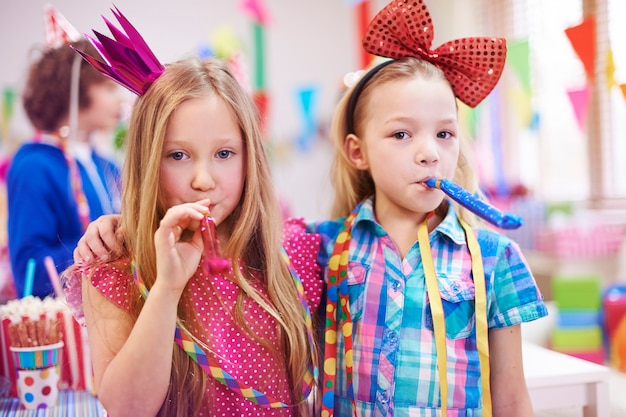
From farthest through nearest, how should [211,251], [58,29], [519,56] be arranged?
[519,56], [58,29], [211,251]

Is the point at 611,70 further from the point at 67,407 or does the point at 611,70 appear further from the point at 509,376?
the point at 67,407

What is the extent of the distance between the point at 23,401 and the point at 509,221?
2.52 feet

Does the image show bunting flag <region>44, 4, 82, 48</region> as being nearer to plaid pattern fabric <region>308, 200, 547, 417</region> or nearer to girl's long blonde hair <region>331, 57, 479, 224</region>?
girl's long blonde hair <region>331, 57, 479, 224</region>

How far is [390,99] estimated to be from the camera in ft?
3.20

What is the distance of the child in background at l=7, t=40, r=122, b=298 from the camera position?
1.43 m

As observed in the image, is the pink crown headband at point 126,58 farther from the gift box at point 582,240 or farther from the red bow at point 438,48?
the gift box at point 582,240

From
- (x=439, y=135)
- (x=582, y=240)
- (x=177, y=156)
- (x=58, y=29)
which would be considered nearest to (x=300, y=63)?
(x=582, y=240)

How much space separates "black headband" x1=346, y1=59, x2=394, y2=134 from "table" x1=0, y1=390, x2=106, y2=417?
58 cm

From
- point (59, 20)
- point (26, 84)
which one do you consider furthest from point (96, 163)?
point (59, 20)

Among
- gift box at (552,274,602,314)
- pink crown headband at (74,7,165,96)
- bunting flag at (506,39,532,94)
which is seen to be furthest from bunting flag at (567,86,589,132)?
pink crown headband at (74,7,165,96)

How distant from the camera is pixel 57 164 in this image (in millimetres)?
1548

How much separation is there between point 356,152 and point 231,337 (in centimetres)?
37

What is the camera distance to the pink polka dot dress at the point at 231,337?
0.88 m

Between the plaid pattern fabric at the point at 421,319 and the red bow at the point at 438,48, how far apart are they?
0.70 feet
